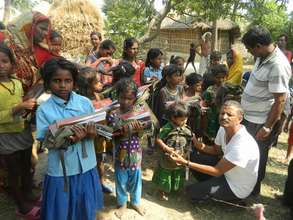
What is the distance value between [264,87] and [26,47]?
8.16 ft

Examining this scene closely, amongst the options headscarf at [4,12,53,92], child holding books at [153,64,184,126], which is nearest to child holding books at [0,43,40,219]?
headscarf at [4,12,53,92]

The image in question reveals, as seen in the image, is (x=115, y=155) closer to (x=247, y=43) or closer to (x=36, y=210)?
(x=36, y=210)

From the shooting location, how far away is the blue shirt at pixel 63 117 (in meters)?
2.23

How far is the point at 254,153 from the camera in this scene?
3246 mm

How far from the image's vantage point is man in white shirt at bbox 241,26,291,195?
3207 mm

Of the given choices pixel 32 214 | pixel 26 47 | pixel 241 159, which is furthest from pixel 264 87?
pixel 32 214

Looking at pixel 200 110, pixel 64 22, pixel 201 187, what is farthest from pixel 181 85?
pixel 64 22

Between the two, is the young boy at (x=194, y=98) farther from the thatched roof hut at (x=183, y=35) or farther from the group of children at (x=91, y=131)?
the thatched roof hut at (x=183, y=35)

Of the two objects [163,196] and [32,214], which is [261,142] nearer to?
[163,196]

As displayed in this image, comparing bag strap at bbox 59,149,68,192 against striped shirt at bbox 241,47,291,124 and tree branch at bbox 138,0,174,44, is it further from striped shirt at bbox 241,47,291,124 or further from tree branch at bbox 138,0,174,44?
tree branch at bbox 138,0,174,44

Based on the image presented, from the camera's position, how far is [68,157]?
2334 millimetres

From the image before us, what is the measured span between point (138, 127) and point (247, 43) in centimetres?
152

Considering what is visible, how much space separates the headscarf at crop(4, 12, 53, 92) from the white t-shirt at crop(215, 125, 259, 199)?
2051 mm

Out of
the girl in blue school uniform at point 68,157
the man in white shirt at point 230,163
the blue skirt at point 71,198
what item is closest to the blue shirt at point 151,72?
the man in white shirt at point 230,163
